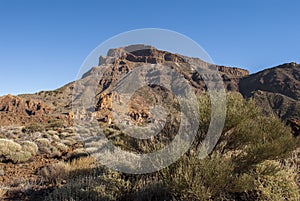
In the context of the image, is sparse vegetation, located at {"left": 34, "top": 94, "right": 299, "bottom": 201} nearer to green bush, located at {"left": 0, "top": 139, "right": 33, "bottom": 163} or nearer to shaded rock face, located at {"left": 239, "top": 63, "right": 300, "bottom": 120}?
green bush, located at {"left": 0, "top": 139, "right": 33, "bottom": 163}

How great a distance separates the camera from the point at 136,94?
30688 mm

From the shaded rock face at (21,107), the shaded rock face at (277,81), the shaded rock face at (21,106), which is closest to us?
the shaded rock face at (21,107)

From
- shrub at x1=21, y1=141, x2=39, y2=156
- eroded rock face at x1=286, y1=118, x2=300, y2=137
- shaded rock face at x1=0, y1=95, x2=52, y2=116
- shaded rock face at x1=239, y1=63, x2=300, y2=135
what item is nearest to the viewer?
eroded rock face at x1=286, y1=118, x2=300, y2=137

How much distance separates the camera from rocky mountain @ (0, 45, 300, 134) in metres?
44.1

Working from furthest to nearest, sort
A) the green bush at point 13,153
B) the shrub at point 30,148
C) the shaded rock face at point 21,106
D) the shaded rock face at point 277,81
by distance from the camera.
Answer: the shaded rock face at point 277,81
the shaded rock face at point 21,106
the shrub at point 30,148
the green bush at point 13,153

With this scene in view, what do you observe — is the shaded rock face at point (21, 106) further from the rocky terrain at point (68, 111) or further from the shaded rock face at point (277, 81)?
the shaded rock face at point (277, 81)

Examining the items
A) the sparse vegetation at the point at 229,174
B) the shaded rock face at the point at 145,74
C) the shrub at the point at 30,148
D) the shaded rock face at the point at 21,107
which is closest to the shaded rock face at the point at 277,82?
the shaded rock face at the point at 145,74

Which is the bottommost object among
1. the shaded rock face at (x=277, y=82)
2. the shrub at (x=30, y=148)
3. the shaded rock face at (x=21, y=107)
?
the shaded rock face at (x=21, y=107)

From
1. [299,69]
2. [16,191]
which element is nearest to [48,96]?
[16,191]

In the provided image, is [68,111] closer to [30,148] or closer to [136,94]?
[136,94]

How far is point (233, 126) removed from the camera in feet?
22.6

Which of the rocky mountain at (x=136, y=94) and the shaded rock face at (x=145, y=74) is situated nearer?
the shaded rock face at (x=145, y=74)

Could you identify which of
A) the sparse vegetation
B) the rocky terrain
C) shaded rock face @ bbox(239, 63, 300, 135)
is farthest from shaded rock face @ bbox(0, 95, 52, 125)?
shaded rock face @ bbox(239, 63, 300, 135)

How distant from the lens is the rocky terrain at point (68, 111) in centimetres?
1012
